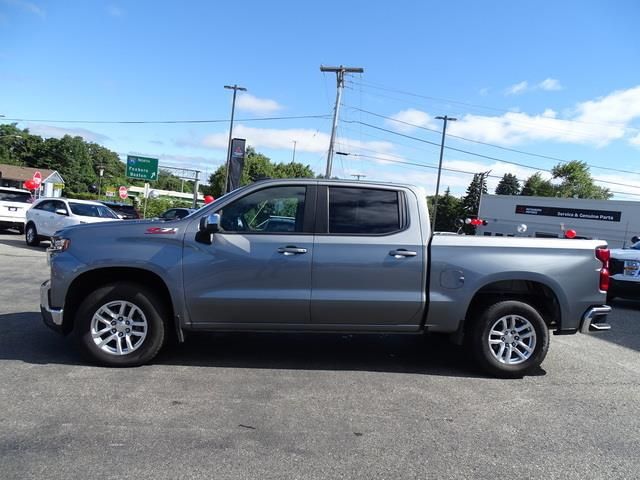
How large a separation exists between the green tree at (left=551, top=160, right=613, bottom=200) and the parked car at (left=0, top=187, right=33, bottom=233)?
81464 mm

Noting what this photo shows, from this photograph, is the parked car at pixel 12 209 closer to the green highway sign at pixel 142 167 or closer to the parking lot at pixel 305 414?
the parking lot at pixel 305 414

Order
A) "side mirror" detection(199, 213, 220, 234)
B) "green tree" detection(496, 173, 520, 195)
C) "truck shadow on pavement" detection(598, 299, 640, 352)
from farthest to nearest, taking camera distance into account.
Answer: "green tree" detection(496, 173, 520, 195) → "truck shadow on pavement" detection(598, 299, 640, 352) → "side mirror" detection(199, 213, 220, 234)

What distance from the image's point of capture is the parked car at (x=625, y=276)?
10.5 m

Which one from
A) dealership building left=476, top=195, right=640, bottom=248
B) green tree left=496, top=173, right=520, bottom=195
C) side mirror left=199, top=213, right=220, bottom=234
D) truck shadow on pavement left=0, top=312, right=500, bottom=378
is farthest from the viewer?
green tree left=496, top=173, right=520, bottom=195

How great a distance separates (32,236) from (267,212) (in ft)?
48.0

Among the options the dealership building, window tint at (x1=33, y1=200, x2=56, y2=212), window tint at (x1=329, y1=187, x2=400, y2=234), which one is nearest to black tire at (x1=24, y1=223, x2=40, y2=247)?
window tint at (x1=33, y1=200, x2=56, y2=212)

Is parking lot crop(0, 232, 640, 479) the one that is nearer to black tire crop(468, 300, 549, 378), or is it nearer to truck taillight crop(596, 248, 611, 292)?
black tire crop(468, 300, 549, 378)

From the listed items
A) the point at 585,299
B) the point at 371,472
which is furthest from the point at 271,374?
the point at 585,299

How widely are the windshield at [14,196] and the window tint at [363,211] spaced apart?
737 inches

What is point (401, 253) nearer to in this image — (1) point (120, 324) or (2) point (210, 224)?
(2) point (210, 224)

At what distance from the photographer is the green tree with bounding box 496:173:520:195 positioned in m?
107

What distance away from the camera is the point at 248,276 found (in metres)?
5.09

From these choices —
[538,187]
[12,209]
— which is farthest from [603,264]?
[538,187]

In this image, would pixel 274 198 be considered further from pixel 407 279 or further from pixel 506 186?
pixel 506 186
